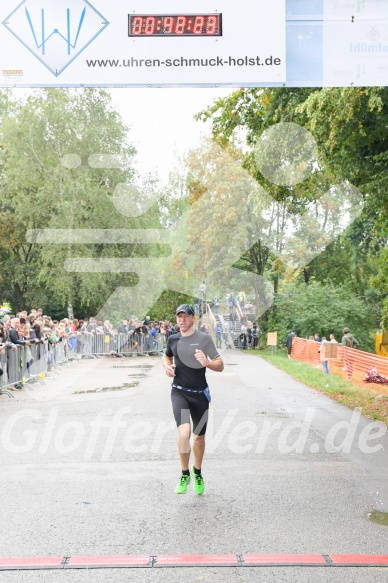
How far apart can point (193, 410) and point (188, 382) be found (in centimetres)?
26

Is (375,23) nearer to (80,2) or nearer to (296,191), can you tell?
(80,2)

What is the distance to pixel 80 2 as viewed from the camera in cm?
959

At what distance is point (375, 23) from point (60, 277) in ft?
131

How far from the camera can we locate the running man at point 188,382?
26.3ft

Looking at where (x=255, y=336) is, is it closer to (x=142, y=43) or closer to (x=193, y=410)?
(x=142, y=43)

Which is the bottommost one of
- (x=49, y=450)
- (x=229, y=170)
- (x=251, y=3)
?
(x=49, y=450)

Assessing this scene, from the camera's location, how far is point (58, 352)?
86.2 ft

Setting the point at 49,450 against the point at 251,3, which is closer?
the point at 251,3

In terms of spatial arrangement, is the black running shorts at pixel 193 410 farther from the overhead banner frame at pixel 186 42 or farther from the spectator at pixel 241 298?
the spectator at pixel 241 298

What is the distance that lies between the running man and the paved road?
0.38 metres

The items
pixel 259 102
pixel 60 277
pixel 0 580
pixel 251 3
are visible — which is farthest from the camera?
pixel 60 277

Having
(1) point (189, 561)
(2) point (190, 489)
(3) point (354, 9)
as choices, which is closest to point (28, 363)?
(2) point (190, 489)

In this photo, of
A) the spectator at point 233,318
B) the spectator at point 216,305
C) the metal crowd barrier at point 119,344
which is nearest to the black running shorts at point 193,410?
the metal crowd barrier at point 119,344

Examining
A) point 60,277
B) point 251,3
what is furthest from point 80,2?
point 60,277
